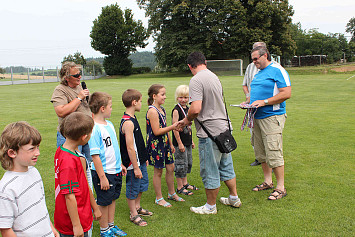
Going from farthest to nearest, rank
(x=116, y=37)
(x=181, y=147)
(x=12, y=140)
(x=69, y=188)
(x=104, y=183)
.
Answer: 1. (x=116, y=37)
2. (x=181, y=147)
3. (x=104, y=183)
4. (x=69, y=188)
5. (x=12, y=140)

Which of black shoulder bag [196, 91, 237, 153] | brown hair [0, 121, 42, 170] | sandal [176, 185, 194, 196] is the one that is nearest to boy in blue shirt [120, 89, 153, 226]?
black shoulder bag [196, 91, 237, 153]

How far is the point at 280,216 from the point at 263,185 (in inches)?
41.2

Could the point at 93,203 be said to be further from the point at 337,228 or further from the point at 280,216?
the point at 337,228

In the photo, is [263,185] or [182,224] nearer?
[182,224]

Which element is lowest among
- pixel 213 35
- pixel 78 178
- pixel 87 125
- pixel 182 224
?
pixel 182 224

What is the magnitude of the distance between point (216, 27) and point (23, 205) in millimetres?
47809

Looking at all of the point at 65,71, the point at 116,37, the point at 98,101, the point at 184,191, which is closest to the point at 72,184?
the point at 98,101

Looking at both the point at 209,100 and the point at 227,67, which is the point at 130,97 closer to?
the point at 209,100

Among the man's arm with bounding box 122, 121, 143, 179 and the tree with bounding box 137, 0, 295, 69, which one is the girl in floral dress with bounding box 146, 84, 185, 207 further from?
the tree with bounding box 137, 0, 295, 69

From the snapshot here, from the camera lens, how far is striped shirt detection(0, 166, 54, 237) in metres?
2.10

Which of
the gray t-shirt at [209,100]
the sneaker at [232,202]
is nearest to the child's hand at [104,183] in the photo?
the gray t-shirt at [209,100]

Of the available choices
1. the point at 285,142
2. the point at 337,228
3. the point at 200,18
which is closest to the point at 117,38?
the point at 200,18

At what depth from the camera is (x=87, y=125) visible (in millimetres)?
2721

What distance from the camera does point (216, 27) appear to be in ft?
155
